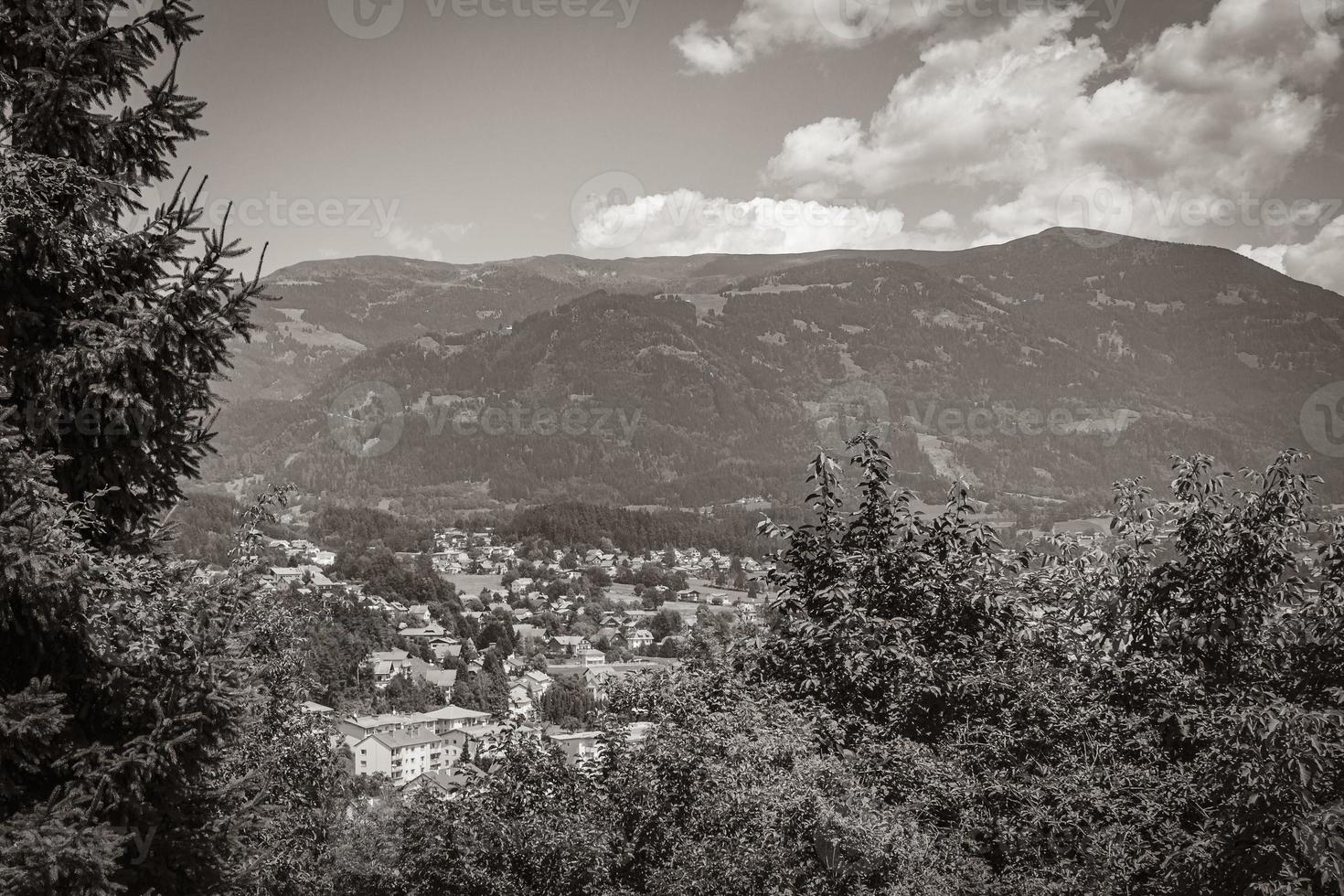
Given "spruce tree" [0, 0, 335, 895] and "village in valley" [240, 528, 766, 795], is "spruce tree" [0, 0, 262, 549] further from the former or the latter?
"village in valley" [240, 528, 766, 795]

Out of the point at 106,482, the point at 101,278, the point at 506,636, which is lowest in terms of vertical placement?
the point at 506,636

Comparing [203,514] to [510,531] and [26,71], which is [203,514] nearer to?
[510,531]

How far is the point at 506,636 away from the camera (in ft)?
260

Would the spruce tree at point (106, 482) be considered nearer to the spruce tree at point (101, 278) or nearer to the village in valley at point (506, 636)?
the spruce tree at point (101, 278)

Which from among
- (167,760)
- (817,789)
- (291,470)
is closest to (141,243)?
(167,760)

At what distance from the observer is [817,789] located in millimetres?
6094

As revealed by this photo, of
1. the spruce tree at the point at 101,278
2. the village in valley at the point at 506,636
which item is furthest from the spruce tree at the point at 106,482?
the village in valley at the point at 506,636

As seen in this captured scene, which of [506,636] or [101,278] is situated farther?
[506,636]

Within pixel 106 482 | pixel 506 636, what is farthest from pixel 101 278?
pixel 506 636

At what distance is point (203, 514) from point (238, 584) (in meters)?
116

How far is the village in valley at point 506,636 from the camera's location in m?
12.2

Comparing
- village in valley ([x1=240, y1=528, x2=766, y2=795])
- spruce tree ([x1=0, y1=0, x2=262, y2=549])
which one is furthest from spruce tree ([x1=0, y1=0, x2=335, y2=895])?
village in valley ([x1=240, y1=528, x2=766, y2=795])

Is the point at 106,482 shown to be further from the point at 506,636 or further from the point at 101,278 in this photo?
the point at 506,636

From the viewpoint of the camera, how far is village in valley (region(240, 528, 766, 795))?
40.0 feet
